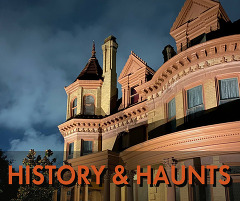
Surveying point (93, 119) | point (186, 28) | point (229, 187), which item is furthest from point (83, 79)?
point (229, 187)

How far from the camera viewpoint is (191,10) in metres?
17.8

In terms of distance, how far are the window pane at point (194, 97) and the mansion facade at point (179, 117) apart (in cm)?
5

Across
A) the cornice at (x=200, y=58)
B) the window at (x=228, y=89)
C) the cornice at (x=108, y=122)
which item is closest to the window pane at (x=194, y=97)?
the cornice at (x=200, y=58)

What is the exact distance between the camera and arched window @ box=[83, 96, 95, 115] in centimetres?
2509

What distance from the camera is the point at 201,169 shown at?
12039 millimetres

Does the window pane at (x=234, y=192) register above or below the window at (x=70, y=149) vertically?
below

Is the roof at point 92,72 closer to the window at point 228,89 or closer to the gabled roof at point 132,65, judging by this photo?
the gabled roof at point 132,65

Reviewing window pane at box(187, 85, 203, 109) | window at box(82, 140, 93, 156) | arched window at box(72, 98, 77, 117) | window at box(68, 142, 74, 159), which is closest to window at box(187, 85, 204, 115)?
window pane at box(187, 85, 203, 109)

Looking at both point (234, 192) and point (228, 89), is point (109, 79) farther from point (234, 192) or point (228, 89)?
point (234, 192)

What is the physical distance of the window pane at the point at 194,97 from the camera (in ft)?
47.8

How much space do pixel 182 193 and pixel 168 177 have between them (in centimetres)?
230

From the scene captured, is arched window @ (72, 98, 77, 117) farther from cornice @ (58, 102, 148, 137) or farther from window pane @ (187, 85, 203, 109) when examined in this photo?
window pane @ (187, 85, 203, 109)

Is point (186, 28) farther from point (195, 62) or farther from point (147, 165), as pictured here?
point (147, 165)

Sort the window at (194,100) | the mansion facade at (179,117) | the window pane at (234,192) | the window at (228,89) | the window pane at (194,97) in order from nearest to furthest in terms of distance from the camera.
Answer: the mansion facade at (179,117) < the window pane at (234,192) < the window at (228,89) < the window at (194,100) < the window pane at (194,97)
